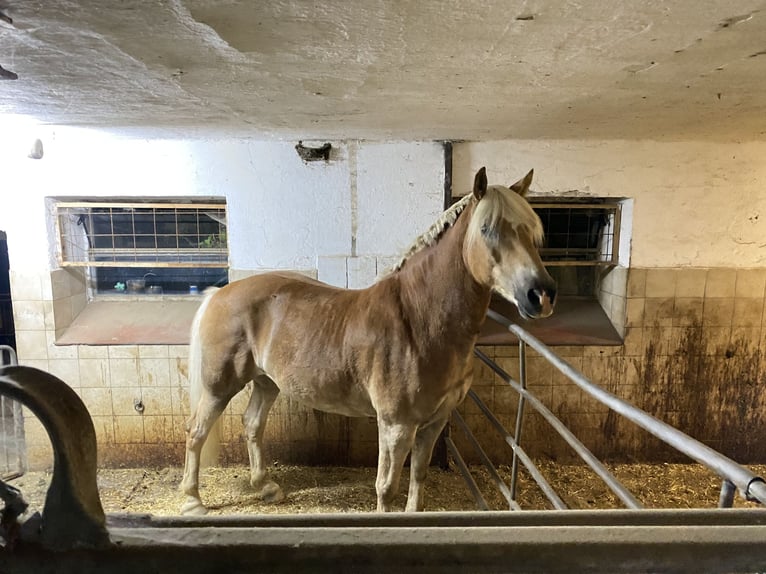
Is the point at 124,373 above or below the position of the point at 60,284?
below

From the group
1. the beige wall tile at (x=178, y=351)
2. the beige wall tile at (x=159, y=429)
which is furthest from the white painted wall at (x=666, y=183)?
the beige wall tile at (x=159, y=429)

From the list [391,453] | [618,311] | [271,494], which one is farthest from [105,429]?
[618,311]

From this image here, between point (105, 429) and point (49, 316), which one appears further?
point (105, 429)

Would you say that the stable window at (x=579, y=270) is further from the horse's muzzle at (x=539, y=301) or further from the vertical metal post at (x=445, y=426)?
the horse's muzzle at (x=539, y=301)

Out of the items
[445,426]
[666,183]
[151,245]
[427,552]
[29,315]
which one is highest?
[666,183]

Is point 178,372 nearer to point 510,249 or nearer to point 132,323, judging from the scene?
point 132,323

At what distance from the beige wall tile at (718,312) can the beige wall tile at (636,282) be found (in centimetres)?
45

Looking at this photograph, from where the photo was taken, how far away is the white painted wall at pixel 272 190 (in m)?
2.89

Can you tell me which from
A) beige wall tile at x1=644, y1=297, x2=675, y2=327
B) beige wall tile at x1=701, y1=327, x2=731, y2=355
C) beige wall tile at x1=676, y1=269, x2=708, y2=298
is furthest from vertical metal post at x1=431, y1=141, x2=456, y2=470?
beige wall tile at x1=701, y1=327, x2=731, y2=355

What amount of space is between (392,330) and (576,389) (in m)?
1.80

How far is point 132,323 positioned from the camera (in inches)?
123

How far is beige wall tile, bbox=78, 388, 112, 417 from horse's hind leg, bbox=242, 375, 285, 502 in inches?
41.9

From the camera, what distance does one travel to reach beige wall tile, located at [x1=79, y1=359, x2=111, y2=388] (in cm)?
297

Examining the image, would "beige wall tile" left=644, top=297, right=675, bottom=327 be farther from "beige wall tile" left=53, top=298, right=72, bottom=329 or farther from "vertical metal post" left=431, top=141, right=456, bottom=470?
"beige wall tile" left=53, top=298, right=72, bottom=329
